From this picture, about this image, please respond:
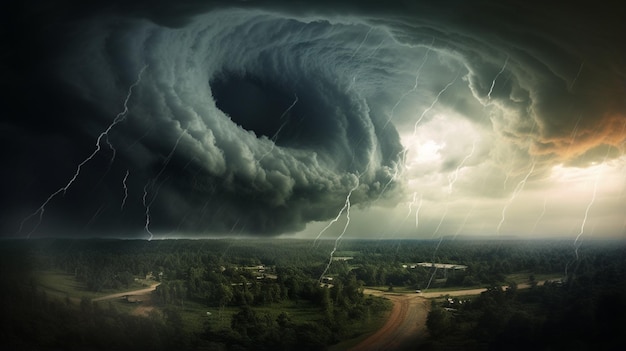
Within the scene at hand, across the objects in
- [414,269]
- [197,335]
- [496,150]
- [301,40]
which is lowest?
[197,335]

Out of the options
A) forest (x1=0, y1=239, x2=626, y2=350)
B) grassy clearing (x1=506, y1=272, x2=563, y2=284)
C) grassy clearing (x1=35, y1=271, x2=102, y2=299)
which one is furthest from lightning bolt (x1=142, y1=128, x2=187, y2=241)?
grassy clearing (x1=506, y1=272, x2=563, y2=284)

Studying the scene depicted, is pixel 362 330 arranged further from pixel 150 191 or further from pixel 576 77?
A: pixel 576 77

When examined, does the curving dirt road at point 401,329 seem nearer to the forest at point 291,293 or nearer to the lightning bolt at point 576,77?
the forest at point 291,293

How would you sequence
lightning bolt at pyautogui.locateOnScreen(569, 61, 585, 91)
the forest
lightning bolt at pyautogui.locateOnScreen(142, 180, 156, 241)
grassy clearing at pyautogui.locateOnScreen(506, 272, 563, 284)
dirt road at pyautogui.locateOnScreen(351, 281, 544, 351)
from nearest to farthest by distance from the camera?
the forest → dirt road at pyautogui.locateOnScreen(351, 281, 544, 351) → lightning bolt at pyautogui.locateOnScreen(142, 180, 156, 241) → grassy clearing at pyautogui.locateOnScreen(506, 272, 563, 284) → lightning bolt at pyautogui.locateOnScreen(569, 61, 585, 91)

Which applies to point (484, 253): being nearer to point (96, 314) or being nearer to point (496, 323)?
point (496, 323)

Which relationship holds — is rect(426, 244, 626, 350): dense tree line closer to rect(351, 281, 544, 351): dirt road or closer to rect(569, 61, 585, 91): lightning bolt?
rect(351, 281, 544, 351): dirt road

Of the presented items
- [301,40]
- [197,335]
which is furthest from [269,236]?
[301,40]

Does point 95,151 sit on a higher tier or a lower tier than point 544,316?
higher

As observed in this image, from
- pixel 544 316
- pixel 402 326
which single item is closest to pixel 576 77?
pixel 544 316
